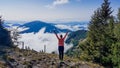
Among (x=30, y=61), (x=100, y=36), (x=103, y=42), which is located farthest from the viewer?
(x=100, y=36)

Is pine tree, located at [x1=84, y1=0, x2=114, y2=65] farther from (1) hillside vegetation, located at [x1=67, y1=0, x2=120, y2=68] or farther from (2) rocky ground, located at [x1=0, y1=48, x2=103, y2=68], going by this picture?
(2) rocky ground, located at [x1=0, y1=48, x2=103, y2=68]

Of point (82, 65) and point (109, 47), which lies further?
point (109, 47)

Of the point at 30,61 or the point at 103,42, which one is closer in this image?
the point at 30,61

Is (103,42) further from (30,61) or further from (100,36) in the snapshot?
(30,61)

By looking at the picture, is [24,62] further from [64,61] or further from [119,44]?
[119,44]

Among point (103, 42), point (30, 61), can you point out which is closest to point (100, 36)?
point (103, 42)

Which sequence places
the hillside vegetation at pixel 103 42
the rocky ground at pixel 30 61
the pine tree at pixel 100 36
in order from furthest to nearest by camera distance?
the pine tree at pixel 100 36
the hillside vegetation at pixel 103 42
the rocky ground at pixel 30 61

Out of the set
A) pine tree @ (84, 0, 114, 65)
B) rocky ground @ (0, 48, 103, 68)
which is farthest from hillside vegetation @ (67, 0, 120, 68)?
rocky ground @ (0, 48, 103, 68)

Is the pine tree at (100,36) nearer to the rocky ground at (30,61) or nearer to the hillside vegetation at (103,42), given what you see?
the hillside vegetation at (103,42)

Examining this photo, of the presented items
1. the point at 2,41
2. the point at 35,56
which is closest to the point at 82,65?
the point at 35,56

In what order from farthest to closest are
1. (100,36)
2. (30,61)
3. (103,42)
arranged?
(100,36)
(103,42)
(30,61)

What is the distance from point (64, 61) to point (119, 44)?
9.93 meters

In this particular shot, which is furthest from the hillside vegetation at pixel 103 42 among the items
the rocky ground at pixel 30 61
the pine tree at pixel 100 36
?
the rocky ground at pixel 30 61

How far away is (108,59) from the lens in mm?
36656
